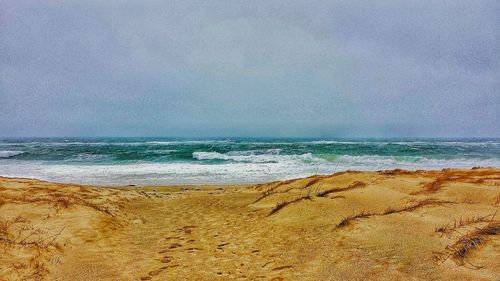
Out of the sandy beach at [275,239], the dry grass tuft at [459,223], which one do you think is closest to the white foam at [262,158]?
the sandy beach at [275,239]

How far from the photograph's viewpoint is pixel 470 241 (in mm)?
3352

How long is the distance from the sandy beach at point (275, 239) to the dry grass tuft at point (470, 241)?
11mm

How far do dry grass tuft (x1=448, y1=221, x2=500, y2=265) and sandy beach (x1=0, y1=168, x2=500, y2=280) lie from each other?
0.03 feet

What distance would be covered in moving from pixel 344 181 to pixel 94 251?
6.42 meters

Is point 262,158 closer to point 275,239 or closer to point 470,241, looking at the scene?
point 275,239

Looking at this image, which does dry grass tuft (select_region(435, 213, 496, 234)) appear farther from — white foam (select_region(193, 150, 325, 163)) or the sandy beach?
white foam (select_region(193, 150, 325, 163))

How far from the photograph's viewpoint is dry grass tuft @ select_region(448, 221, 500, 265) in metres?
3.20

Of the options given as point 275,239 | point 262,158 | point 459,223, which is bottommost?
point 262,158

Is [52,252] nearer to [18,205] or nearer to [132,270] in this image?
[132,270]

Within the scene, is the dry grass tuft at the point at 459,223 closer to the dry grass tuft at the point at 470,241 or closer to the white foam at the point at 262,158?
the dry grass tuft at the point at 470,241

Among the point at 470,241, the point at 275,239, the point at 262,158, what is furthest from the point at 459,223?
the point at 262,158

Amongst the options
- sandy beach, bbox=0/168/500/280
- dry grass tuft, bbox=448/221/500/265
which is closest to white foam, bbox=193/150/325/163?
sandy beach, bbox=0/168/500/280

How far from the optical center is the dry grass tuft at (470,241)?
3.20m

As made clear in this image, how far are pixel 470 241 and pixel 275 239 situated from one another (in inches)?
97.4
